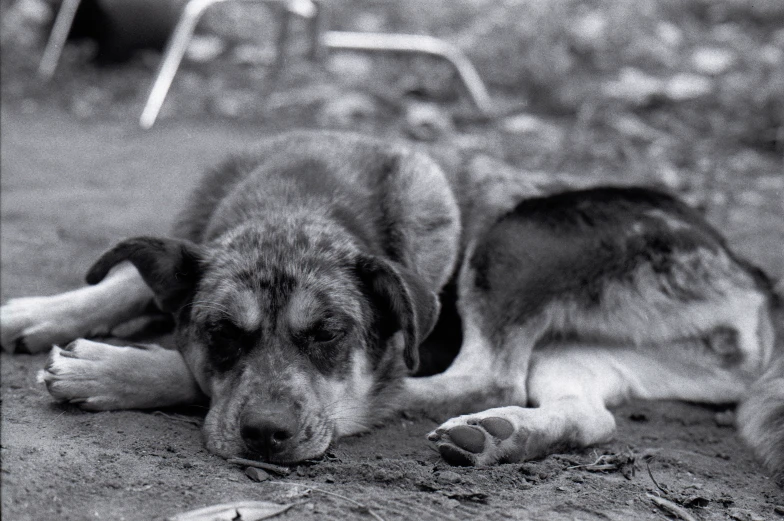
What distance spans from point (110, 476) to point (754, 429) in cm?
290

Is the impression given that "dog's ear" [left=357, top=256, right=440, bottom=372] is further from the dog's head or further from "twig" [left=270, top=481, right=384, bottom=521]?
"twig" [left=270, top=481, right=384, bottom=521]

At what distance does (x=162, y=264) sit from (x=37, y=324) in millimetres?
879

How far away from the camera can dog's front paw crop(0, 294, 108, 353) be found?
4234mm

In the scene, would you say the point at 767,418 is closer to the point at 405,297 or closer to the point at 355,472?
the point at 405,297

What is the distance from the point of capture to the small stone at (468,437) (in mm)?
3439

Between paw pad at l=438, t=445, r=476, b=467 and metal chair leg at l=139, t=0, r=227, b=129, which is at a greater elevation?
metal chair leg at l=139, t=0, r=227, b=129

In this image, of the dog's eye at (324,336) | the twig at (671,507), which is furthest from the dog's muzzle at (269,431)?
the twig at (671,507)

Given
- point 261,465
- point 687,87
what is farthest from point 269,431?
point 687,87

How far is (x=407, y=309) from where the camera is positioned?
3.75m

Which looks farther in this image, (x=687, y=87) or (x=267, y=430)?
(x=687, y=87)

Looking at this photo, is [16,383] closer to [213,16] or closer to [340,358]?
[340,358]

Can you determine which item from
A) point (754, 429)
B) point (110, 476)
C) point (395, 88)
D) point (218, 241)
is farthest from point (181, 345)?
point (395, 88)

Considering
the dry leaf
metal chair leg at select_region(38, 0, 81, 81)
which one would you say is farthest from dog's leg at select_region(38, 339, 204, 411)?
metal chair leg at select_region(38, 0, 81, 81)

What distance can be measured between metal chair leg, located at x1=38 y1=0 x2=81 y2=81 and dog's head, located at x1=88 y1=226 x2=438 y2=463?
752 centimetres
